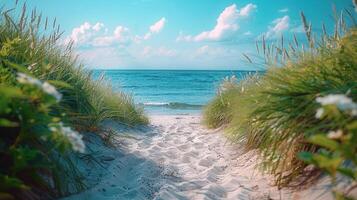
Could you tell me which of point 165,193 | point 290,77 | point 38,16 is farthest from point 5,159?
point 38,16

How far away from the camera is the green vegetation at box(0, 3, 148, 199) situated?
5.71ft

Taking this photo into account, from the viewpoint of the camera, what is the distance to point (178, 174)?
13.4ft

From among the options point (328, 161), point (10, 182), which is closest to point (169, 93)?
point (10, 182)

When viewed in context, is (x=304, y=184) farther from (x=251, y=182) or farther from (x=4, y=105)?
(x=4, y=105)

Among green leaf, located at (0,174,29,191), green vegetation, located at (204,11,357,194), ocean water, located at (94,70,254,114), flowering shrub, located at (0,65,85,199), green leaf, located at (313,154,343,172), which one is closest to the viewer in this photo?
green leaf, located at (313,154,343,172)

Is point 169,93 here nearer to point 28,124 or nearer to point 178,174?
point 178,174

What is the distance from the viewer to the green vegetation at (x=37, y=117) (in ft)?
5.71

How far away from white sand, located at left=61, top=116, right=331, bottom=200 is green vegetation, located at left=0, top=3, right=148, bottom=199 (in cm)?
37

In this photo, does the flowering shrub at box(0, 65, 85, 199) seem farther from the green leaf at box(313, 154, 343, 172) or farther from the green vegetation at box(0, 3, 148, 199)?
the green leaf at box(313, 154, 343, 172)

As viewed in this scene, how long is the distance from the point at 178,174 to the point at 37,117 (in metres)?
2.42

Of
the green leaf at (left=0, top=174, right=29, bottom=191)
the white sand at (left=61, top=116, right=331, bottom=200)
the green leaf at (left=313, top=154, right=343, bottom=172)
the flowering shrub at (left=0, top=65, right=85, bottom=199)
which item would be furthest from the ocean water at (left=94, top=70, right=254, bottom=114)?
the green leaf at (left=313, top=154, right=343, bottom=172)

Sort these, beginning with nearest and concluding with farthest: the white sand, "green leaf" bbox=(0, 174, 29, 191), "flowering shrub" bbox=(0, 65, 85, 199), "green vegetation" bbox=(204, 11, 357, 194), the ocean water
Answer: "flowering shrub" bbox=(0, 65, 85, 199) < "green leaf" bbox=(0, 174, 29, 191) < "green vegetation" bbox=(204, 11, 357, 194) < the white sand < the ocean water

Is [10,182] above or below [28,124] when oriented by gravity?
below

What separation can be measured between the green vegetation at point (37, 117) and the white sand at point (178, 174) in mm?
368
